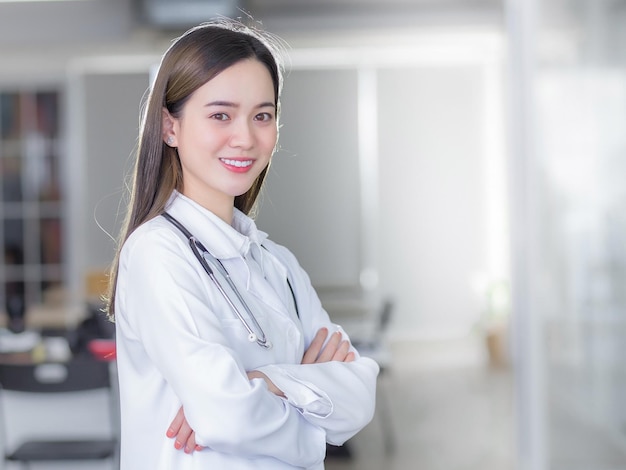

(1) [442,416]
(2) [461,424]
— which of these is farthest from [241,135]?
(1) [442,416]

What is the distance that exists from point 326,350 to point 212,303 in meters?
0.25

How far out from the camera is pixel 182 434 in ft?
4.20

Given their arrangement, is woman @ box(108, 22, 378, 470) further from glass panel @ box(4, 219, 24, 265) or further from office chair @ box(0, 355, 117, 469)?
glass panel @ box(4, 219, 24, 265)

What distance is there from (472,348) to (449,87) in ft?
9.14

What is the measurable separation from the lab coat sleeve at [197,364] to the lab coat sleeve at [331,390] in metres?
0.02

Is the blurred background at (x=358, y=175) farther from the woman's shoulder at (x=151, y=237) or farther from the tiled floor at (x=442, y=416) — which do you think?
the woman's shoulder at (x=151, y=237)

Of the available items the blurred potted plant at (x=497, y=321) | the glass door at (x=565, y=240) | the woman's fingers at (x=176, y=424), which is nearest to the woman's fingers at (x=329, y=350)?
the woman's fingers at (x=176, y=424)

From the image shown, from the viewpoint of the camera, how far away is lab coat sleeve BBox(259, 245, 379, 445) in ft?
4.33

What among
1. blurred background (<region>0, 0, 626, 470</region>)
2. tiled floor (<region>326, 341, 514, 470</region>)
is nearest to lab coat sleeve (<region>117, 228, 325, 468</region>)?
tiled floor (<region>326, 341, 514, 470</region>)

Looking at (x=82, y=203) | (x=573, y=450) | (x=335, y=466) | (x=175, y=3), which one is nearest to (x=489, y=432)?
(x=335, y=466)

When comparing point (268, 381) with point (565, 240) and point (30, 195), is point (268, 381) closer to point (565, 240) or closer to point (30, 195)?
point (565, 240)

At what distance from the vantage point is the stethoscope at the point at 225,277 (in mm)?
1321

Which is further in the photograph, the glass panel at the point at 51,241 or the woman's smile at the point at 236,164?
the glass panel at the point at 51,241

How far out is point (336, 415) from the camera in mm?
1352
